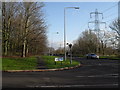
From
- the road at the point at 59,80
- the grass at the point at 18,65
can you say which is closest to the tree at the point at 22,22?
the grass at the point at 18,65

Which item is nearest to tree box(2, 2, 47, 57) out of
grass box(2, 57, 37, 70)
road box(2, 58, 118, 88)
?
grass box(2, 57, 37, 70)

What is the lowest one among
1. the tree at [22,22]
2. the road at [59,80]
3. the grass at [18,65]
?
the road at [59,80]

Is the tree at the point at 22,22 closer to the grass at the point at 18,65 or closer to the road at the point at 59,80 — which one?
the grass at the point at 18,65

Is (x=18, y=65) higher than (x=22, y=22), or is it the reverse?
(x=22, y=22)

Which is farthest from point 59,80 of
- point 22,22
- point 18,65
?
point 22,22

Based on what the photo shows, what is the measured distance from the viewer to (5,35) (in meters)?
35.0

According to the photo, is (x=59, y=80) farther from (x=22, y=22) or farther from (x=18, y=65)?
(x=22, y=22)

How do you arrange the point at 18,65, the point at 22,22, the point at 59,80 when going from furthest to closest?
1. the point at 22,22
2. the point at 18,65
3. the point at 59,80

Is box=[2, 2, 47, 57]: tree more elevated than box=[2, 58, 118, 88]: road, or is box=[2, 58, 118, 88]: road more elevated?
box=[2, 2, 47, 57]: tree

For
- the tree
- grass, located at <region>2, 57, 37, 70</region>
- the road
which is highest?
the tree

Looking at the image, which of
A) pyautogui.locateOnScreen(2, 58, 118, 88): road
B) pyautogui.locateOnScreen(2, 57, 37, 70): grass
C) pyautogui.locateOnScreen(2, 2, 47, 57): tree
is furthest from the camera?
pyautogui.locateOnScreen(2, 2, 47, 57): tree

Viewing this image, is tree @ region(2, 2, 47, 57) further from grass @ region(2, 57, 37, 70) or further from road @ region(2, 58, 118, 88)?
road @ region(2, 58, 118, 88)

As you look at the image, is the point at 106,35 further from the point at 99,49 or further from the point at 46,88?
the point at 46,88

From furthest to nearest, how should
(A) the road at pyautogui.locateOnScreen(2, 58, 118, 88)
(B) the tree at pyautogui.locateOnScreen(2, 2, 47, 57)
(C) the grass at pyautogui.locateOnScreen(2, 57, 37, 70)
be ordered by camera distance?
1. (B) the tree at pyautogui.locateOnScreen(2, 2, 47, 57)
2. (C) the grass at pyautogui.locateOnScreen(2, 57, 37, 70)
3. (A) the road at pyautogui.locateOnScreen(2, 58, 118, 88)
